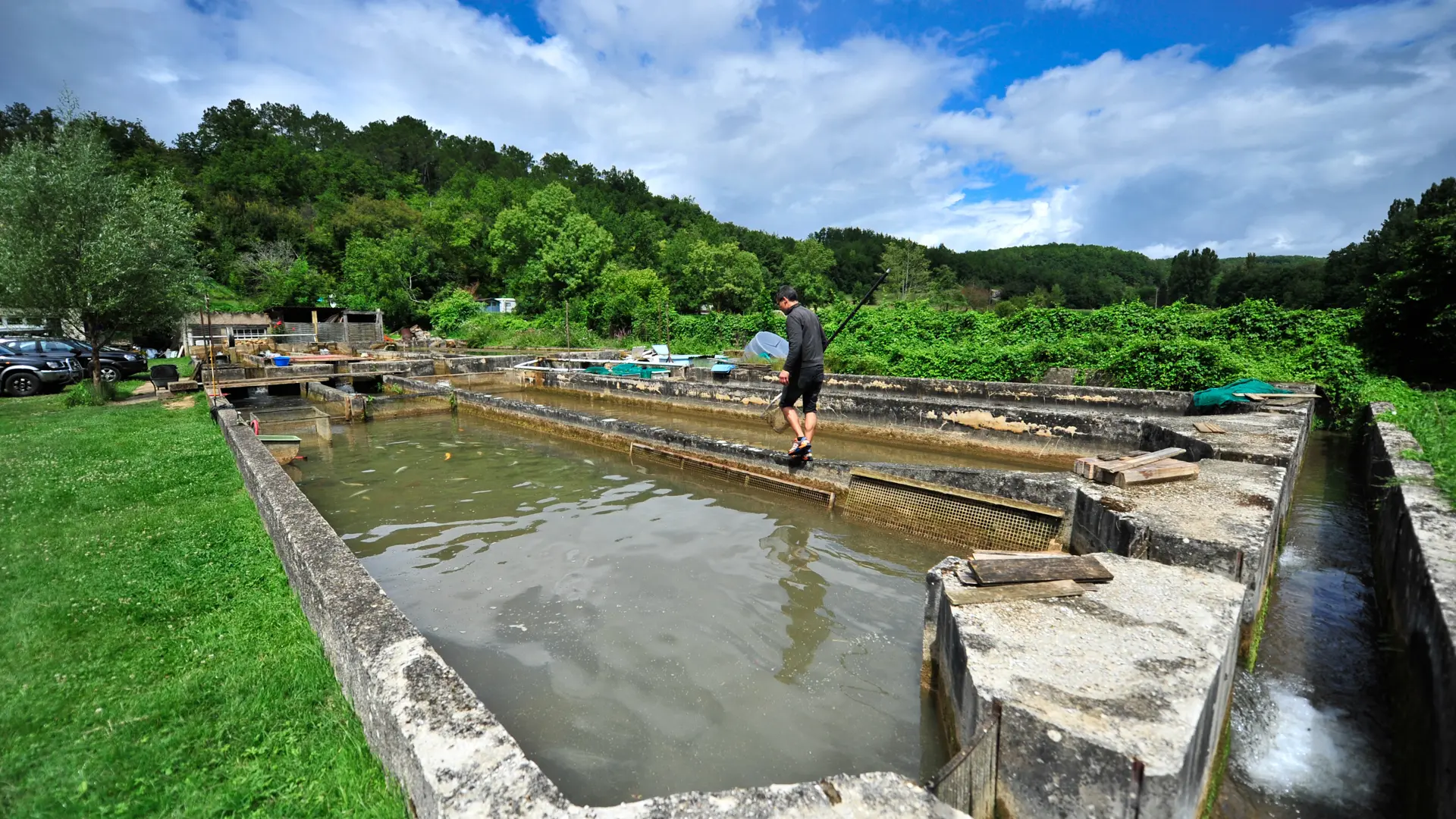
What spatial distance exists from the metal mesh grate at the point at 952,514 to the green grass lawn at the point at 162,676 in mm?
4747

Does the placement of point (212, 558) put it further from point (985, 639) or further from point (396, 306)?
point (396, 306)

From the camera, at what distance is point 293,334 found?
2798 centimetres

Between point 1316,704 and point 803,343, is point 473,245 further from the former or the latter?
point 1316,704

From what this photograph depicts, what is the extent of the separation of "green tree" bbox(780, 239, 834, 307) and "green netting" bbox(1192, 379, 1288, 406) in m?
43.2

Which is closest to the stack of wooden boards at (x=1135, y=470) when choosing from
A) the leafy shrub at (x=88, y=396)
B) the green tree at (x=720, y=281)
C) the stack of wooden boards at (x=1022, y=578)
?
the stack of wooden boards at (x=1022, y=578)

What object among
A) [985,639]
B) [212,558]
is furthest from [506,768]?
[212,558]

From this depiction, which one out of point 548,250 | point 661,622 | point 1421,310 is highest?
point 548,250

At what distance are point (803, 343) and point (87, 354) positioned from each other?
24.9m

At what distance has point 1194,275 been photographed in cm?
7381

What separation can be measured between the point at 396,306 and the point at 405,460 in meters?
39.3

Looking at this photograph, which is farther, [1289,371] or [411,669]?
[1289,371]

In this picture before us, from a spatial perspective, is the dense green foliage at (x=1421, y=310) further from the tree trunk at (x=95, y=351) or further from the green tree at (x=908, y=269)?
the green tree at (x=908, y=269)

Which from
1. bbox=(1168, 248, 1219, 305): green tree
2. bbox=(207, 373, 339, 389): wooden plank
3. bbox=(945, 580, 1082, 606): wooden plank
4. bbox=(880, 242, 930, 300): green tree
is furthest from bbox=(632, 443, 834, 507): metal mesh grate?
bbox=(1168, 248, 1219, 305): green tree

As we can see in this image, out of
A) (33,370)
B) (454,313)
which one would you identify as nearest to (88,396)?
(33,370)
